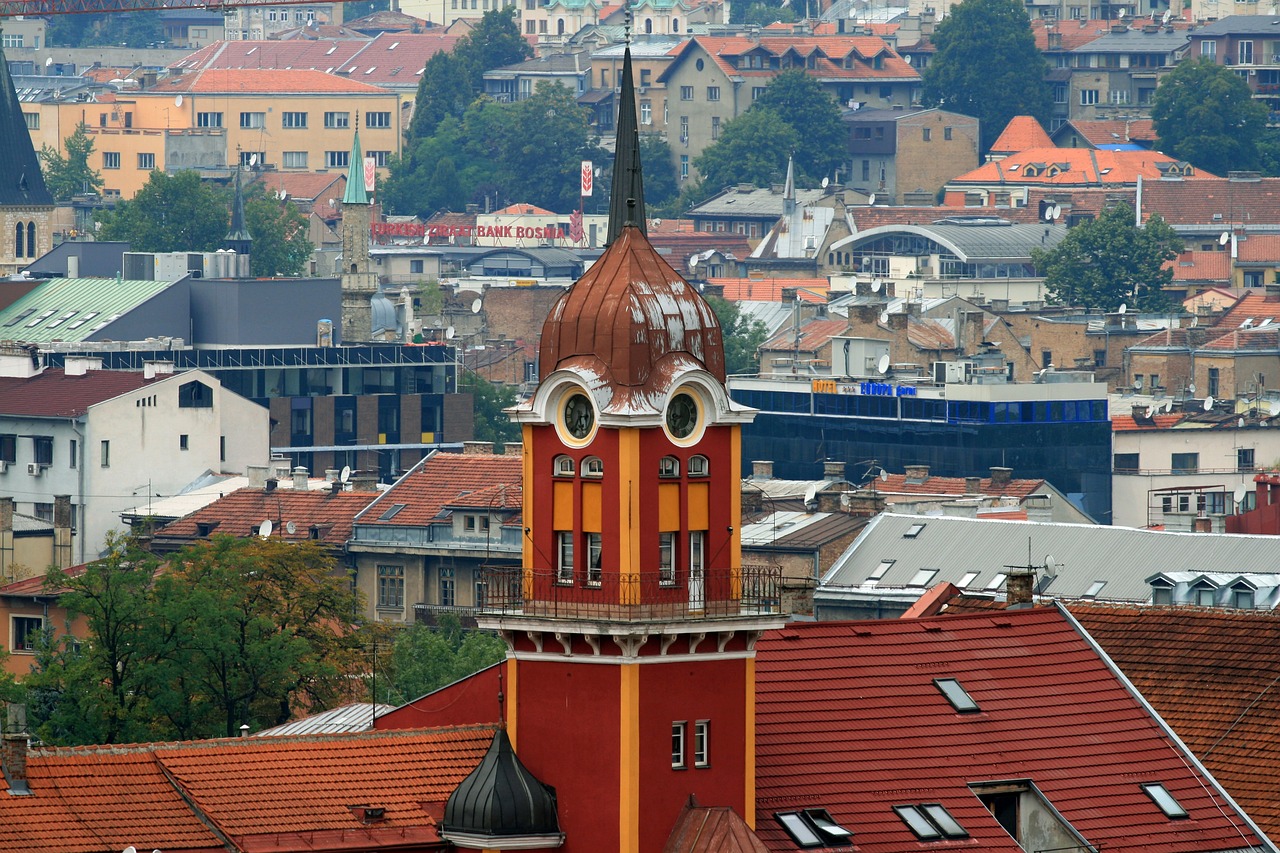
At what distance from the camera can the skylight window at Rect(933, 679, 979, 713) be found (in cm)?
6009

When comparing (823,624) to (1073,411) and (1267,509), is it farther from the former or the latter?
(1073,411)

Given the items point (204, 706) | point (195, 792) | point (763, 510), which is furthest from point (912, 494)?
point (195, 792)

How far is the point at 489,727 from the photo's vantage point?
5666 centimetres

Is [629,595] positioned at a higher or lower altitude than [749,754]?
higher

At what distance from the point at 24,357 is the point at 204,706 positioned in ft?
216

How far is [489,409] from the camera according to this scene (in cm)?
16788

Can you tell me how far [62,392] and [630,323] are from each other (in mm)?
77542

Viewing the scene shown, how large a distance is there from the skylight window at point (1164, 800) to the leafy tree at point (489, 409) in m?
104

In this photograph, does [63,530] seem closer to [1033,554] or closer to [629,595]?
[1033,554]

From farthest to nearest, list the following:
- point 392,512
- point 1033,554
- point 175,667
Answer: point 392,512, point 1033,554, point 175,667

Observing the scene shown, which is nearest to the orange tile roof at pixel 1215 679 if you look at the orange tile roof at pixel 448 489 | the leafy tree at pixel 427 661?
the leafy tree at pixel 427 661

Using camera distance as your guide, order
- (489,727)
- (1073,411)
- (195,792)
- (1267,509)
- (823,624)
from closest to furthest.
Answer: (195,792)
(489,727)
(823,624)
(1267,509)
(1073,411)

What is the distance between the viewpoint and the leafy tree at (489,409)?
541 ft

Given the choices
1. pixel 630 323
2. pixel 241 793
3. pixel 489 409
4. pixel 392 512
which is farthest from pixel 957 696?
pixel 489 409
